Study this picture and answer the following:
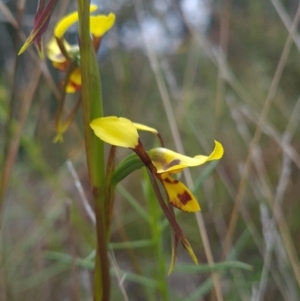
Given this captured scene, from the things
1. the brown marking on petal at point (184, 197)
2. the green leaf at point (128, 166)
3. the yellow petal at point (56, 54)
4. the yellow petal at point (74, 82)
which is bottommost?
the brown marking on petal at point (184, 197)

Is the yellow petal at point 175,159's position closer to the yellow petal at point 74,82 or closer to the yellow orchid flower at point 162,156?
the yellow orchid flower at point 162,156

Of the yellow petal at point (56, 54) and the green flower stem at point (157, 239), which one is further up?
the yellow petal at point (56, 54)

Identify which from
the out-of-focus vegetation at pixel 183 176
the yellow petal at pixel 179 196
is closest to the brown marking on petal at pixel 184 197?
the yellow petal at pixel 179 196

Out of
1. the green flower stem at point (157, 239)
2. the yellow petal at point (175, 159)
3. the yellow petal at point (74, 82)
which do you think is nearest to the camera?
the yellow petal at point (175, 159)

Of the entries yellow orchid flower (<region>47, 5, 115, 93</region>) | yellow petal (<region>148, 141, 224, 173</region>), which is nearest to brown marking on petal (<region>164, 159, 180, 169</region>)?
yellow petal (<region>148, 141, 224, 173</region>)

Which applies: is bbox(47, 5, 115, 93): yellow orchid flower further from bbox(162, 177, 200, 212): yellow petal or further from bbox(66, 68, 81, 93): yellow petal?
bbox(162, 177, 200, 212): yellow petal
